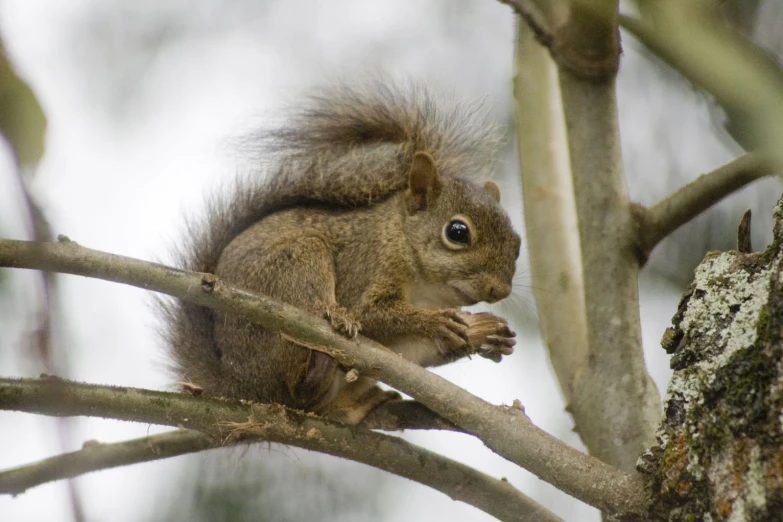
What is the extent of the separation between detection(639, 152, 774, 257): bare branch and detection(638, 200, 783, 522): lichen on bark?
1.82 feet

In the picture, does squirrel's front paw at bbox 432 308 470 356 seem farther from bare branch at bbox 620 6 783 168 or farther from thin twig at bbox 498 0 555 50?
bare branch at bbox 620 6 783 168

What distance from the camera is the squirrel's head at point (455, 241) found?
8.98 feet

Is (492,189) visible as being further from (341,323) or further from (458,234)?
(341,323)

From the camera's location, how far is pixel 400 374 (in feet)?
5.84

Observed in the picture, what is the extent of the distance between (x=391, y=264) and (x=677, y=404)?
1344 millimetres

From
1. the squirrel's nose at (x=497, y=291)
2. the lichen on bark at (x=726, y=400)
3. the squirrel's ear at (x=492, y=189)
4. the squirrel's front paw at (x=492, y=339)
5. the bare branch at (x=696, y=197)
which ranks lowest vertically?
the lichen on bark at (x=726, y=400)

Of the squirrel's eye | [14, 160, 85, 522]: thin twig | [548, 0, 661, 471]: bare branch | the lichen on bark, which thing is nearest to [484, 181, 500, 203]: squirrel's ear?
the squirrel's eye

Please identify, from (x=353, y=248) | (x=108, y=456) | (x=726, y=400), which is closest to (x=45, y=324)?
(x=726, y=400)

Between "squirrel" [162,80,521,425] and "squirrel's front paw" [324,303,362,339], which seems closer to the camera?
"squirrel's front paw" [324,303,362,339]

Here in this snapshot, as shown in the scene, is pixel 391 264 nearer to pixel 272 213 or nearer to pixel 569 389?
pixel 272 213

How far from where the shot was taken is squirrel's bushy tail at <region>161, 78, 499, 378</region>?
2.64 m

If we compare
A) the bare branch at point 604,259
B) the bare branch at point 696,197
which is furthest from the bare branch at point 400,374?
the bare branch at point 696,197

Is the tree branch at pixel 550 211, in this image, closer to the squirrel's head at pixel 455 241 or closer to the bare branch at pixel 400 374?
the squirrel's head at pixel 455 241

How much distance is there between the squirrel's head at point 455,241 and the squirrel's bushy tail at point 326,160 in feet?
0.53
